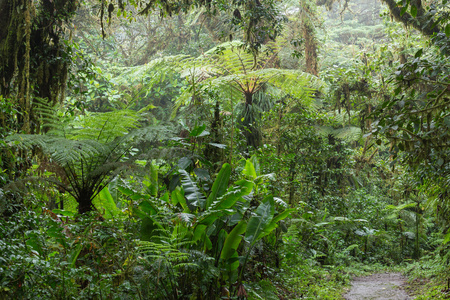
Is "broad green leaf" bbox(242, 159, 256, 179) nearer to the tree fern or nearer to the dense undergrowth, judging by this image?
the dense undergrowth

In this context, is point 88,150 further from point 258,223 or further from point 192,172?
point 258,223

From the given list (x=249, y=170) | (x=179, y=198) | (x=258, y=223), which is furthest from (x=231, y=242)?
(x=249, y=170)

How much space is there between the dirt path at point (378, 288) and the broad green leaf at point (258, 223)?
2.19 m

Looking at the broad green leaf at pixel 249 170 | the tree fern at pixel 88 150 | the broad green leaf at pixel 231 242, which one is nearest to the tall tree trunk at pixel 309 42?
the broad green leaf at pixel 249 170

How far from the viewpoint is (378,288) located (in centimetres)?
541

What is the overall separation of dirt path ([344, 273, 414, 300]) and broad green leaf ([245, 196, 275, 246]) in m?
2.19

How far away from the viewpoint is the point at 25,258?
6.45 feet

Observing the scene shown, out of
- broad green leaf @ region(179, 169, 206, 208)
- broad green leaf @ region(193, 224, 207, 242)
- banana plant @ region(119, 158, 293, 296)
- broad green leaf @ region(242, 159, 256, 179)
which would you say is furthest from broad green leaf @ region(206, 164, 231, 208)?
broad green leaf @ region(242, 159, 256, 179)

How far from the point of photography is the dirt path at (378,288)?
15.5 ft

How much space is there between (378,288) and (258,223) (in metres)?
3.27

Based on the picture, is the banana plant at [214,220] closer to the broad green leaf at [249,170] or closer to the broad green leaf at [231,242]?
the broad green leaf at [231,242]

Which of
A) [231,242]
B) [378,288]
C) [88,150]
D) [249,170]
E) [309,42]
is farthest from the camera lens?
[309,42]

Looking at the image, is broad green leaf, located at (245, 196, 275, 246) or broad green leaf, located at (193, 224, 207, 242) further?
broad green leaf, located at (245, 196, 275, 246)

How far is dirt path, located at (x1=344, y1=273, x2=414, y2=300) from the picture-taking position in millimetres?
4727
